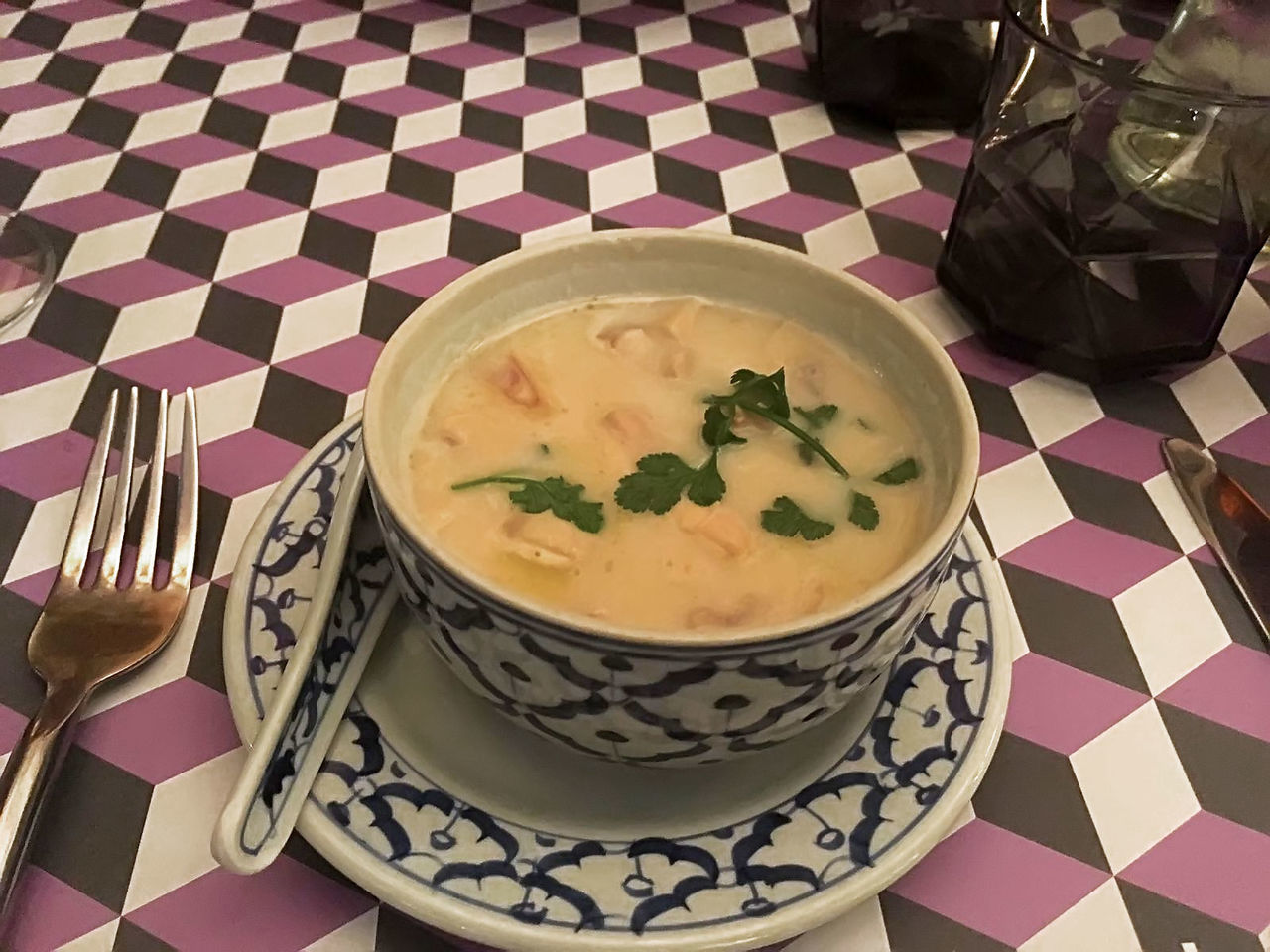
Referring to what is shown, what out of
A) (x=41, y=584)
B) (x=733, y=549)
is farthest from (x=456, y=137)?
(x=733, y=549)

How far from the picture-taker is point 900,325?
67cm

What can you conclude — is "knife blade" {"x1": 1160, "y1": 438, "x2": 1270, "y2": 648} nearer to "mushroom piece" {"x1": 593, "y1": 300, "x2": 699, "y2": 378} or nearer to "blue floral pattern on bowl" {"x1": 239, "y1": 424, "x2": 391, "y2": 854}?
"mushroom piece" {"x1": 593, "y1": 300, "x2": 699, "y2": 378}

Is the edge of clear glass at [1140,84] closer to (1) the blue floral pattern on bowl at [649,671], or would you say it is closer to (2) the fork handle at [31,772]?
(1) the blue floral pattern on bowl at [649,671]

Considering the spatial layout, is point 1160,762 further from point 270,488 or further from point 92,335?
point 92,335

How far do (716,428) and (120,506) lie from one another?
0.43 m

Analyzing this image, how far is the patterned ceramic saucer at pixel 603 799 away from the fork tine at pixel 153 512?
86 mm

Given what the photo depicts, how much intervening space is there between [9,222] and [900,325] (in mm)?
931

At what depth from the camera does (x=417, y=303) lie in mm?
1057

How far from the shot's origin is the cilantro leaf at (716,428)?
0.68 meters

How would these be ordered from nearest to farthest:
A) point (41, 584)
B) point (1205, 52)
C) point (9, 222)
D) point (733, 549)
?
point (733, 549) < point (41, 584) < point (1205, 52) < point (9, 222)

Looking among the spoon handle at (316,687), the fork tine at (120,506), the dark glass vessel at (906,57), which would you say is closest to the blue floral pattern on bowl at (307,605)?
the spoon handle at (316,687)

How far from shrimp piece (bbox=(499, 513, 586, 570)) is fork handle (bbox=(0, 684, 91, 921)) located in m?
0.28

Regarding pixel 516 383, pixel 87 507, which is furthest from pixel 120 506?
pixel 516 383

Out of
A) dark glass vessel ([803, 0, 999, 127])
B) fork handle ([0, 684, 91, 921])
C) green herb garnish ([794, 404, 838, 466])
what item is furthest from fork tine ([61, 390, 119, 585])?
dark glass vessel ([803, 0, 999, 127])
